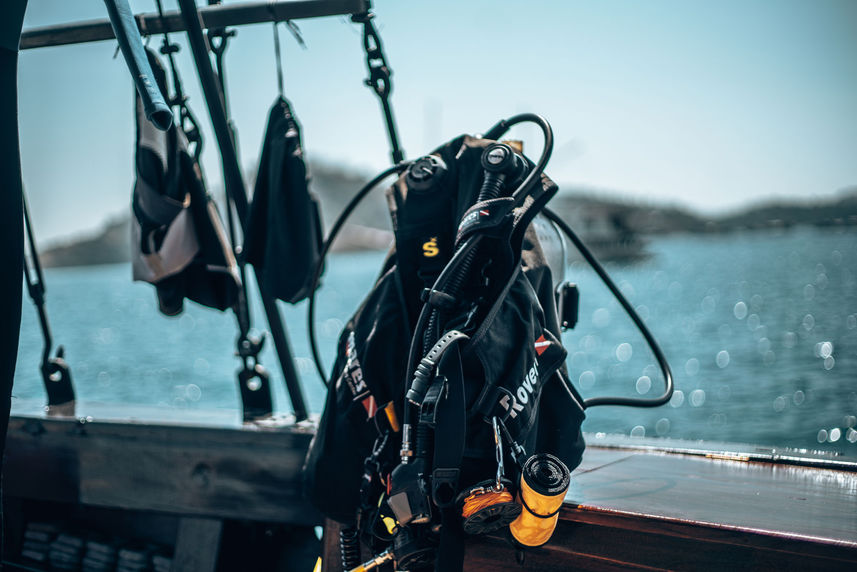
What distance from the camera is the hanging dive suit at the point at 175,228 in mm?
2541

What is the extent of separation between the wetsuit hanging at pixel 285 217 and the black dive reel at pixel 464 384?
65 cm

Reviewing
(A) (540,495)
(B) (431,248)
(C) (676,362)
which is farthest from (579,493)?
(C) (676,362)

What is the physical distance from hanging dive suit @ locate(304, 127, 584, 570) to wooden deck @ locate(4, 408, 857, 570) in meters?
0.21

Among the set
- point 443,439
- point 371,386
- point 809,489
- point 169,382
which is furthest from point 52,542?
point 169,382

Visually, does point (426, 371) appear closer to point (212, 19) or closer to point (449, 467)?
point (449, 467)

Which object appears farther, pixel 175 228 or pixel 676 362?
pixel 676 362

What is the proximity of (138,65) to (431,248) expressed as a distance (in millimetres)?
776

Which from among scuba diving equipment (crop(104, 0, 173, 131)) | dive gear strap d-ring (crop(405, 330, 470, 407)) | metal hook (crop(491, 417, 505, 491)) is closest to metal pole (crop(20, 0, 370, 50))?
scuba diving equipment (crop(104, 0, 173, 131))

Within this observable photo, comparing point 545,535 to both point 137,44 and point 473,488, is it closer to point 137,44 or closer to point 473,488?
point 473,488

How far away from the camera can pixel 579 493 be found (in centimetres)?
178

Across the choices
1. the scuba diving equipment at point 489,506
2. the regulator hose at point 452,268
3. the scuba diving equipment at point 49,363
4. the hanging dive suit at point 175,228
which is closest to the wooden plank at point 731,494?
the scuba diving equipment at point 489,506

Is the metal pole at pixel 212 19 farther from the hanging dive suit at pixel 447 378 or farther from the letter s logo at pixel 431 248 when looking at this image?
the letter s logo at pixel 431 248

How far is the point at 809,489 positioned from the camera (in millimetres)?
1831

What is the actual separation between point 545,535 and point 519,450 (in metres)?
0.18
